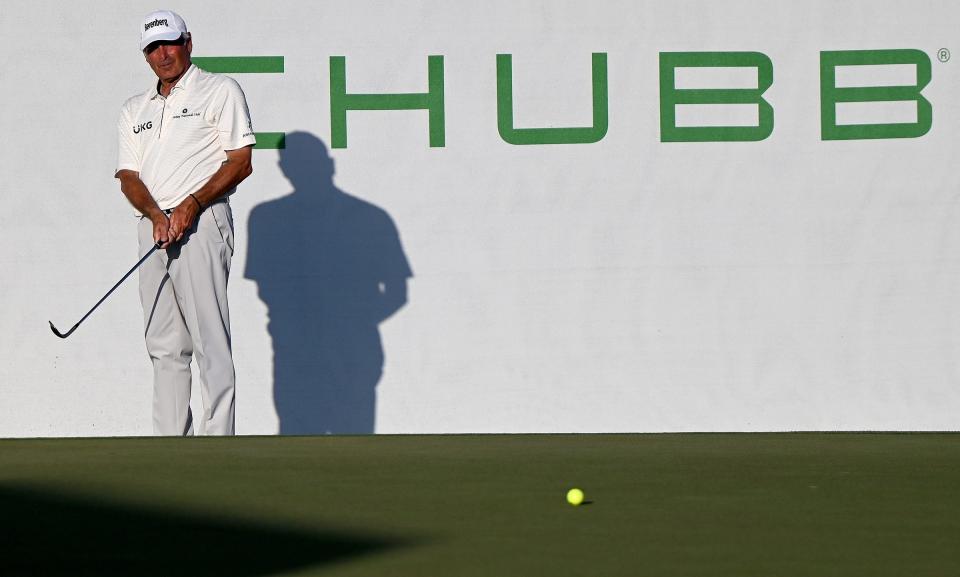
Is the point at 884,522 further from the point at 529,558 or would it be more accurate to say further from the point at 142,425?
the point at 142,425

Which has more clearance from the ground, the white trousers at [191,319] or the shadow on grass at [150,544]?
the white trousers at [191,319]

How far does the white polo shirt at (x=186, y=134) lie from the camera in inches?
147

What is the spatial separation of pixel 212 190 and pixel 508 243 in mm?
1161

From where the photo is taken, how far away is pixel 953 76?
4.61 metres

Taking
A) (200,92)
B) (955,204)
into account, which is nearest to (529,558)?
(200,92)

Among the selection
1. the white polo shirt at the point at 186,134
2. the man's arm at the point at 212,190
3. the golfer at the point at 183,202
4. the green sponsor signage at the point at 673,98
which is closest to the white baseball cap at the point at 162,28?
the golfer at the point at 183,202

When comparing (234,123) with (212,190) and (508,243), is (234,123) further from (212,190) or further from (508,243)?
(508,243)

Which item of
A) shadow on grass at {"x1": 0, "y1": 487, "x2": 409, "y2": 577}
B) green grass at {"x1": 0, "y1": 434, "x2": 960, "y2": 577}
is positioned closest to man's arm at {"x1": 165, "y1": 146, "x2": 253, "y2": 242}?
green grass at {"x1": 0, "y1": 434, "x2": 960, "y2": 577}

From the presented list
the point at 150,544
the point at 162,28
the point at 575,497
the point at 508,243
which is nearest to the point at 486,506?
the point at 575,497

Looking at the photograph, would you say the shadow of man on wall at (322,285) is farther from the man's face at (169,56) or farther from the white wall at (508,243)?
the man's face at (169,56)

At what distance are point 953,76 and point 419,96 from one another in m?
1.60

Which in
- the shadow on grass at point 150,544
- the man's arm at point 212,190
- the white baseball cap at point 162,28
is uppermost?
the white baseball cap at point 162,28

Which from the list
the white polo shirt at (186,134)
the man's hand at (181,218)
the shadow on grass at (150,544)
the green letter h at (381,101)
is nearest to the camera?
the shadow on grass at (150,544)

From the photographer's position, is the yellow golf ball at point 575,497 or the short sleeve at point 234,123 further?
the short sleeve at point 234,123
